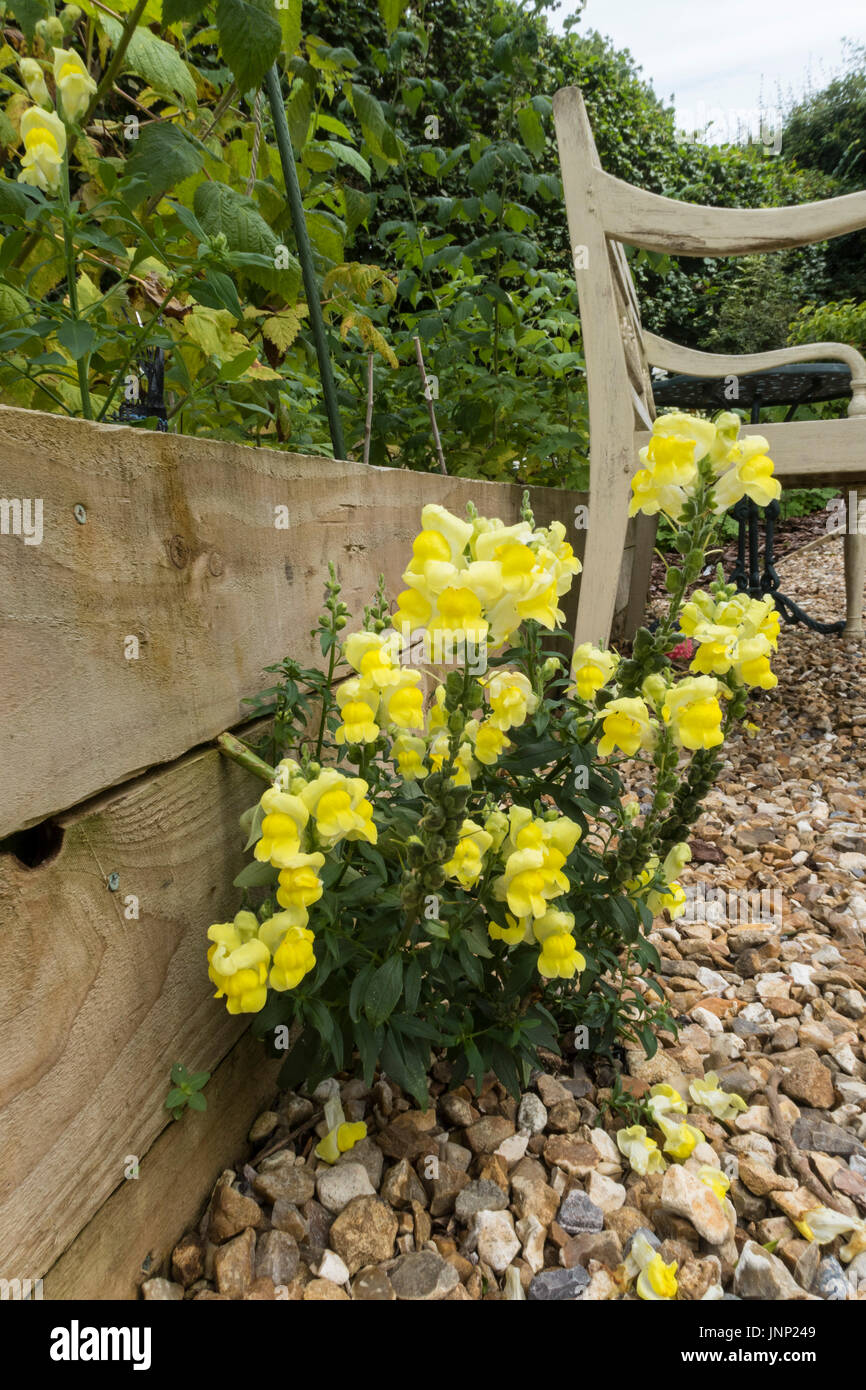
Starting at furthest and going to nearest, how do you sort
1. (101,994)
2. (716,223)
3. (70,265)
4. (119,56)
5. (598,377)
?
(598,377) → (716,223) → (119,56) → (70,265) → (101,994)

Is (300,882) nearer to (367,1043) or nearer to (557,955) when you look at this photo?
(367,1043)

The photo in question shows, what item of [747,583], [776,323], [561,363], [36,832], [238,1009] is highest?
[776,323]

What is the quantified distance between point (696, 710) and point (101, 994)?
2.46 feet

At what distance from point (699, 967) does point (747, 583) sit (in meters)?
2.76

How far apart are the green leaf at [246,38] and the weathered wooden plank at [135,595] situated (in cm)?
45

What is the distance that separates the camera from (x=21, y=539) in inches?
29.1

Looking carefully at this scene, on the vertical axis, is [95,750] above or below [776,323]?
below

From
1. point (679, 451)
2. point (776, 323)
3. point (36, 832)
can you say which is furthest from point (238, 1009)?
point (776, 323)

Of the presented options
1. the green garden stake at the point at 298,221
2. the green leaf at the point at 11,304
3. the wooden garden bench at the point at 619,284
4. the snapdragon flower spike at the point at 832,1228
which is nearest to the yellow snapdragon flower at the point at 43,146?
the green leaf at the point at 11,304

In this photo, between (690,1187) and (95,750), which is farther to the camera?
(690,1187)

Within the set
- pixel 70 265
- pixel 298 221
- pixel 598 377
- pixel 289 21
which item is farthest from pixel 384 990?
pixel 598 377

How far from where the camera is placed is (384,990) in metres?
0.94

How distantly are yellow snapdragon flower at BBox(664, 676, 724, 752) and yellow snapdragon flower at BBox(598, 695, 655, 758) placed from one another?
0.04m
